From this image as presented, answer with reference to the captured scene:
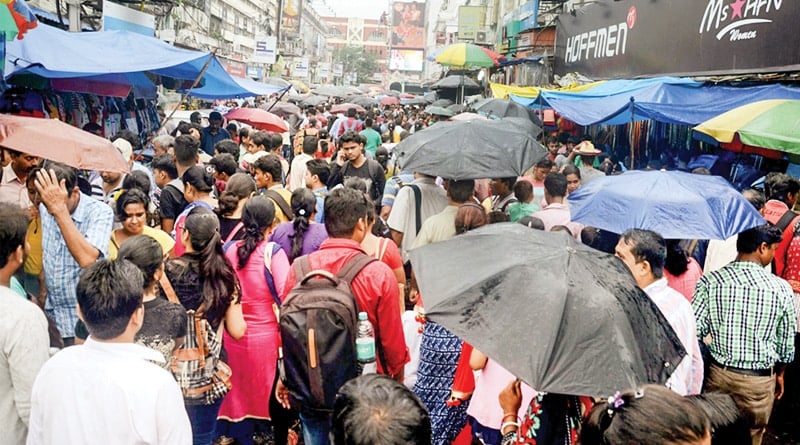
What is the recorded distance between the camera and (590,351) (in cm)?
226

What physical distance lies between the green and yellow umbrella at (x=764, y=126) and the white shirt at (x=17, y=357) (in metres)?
5.72

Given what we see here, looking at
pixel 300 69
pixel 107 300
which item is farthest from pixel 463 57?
pixel 300 69

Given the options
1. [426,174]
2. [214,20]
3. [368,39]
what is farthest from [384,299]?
→ [368,39]

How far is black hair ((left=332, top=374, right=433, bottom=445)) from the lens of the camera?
5.95 feet

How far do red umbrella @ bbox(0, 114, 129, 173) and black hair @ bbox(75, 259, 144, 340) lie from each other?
153cm

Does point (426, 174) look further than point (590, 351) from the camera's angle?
Yes

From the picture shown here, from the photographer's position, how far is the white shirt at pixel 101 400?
209cm

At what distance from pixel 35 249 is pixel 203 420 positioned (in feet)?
5.09

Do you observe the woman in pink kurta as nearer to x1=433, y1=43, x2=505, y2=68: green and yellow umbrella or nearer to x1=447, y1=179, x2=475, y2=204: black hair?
x1=447, y1=179, x2=475, y2=204: black hair

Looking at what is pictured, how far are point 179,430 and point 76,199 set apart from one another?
7.02 ft

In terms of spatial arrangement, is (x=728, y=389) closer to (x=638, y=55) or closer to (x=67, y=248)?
(x=67, y=248)

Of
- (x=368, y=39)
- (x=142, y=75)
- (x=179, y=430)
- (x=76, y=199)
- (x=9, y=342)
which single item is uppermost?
(x=368, y=39)

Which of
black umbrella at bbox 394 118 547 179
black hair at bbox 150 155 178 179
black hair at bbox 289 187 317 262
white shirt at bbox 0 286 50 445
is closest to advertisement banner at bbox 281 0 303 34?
black hair at bbox 150 155 178 179

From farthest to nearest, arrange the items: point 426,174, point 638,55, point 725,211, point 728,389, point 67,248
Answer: point 638,55, point 426,174, point 725,211, point 728,389, point 67,248
